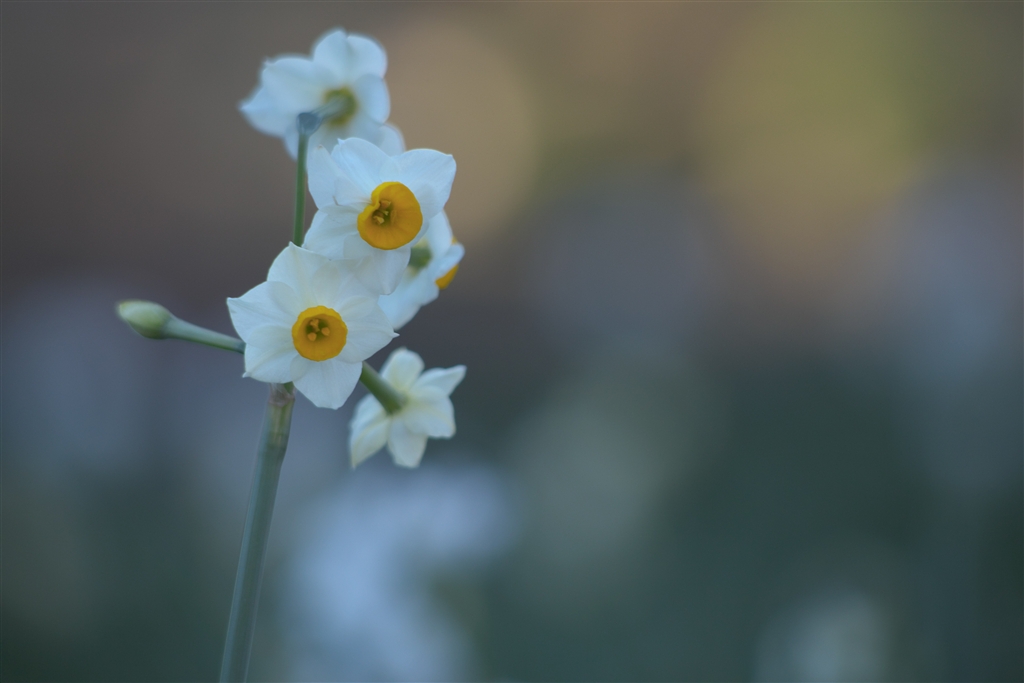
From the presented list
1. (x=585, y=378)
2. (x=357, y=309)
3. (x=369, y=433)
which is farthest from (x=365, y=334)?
(x=585, y=378)

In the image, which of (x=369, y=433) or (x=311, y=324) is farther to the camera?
(x=369, y=433)

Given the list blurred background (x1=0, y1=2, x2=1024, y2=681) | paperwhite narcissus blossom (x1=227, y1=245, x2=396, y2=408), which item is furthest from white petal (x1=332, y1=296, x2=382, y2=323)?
blurred background (x1=0, y1=2, x2=1024, y2=681)

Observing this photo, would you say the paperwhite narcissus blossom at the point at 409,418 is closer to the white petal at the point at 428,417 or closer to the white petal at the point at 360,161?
the white petal at the point at 428,417

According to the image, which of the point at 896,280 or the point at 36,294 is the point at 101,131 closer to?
the point at 36,294

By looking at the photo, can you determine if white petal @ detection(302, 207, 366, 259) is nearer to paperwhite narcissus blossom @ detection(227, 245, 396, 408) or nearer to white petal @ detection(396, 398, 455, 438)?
paperwhite narcissus blossom @ detection(227, 245, 396, 408)

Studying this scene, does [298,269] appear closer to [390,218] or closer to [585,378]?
[390,218]

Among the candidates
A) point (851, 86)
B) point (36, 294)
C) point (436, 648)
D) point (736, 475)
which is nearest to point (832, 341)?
point (736, 475)

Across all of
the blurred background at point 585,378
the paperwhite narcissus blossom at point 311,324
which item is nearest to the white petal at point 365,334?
the paperwhite narcissus blossom at point 311,324
